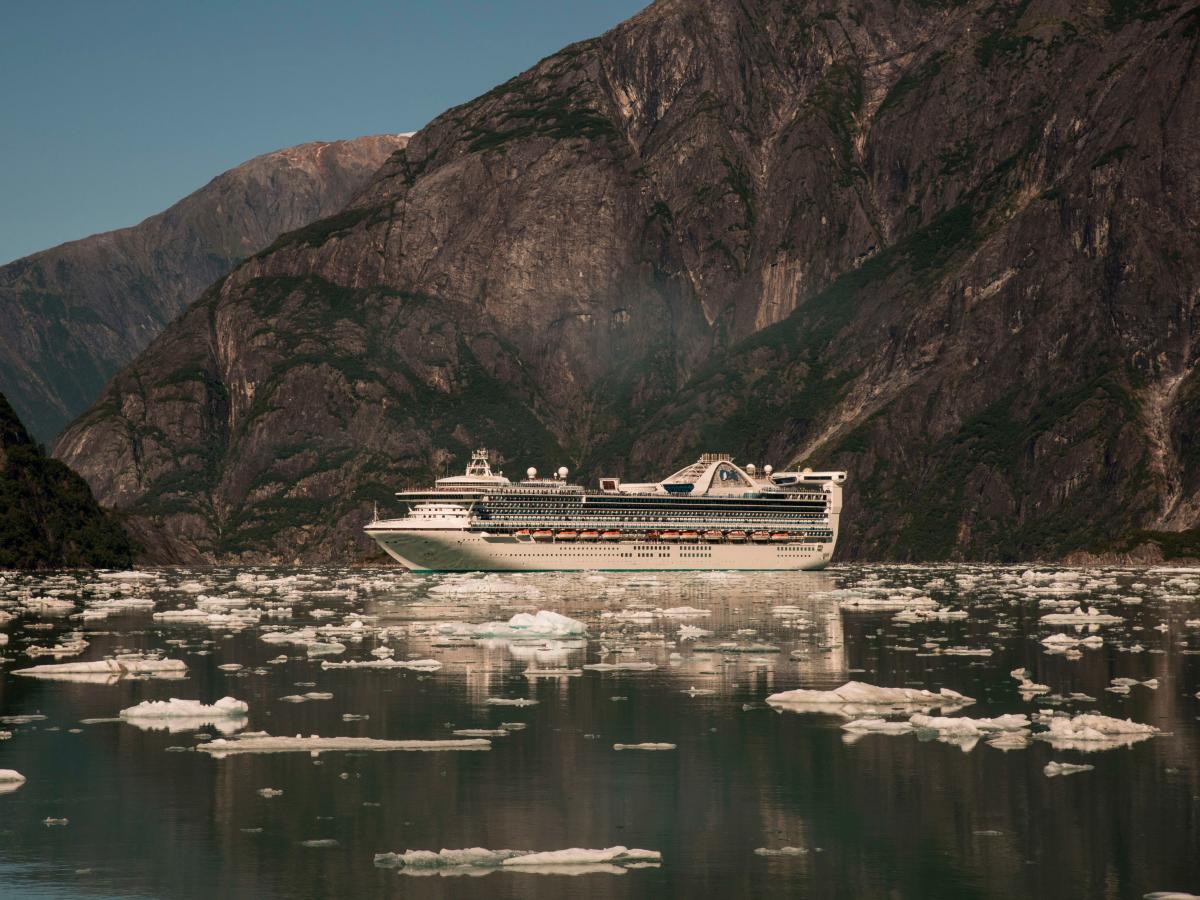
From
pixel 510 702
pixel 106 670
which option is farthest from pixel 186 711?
pixel 106 670

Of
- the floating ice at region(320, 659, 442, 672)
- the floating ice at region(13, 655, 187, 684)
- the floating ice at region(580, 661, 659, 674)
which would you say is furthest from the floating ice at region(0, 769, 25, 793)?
the floating ice at region(580, 661, 659, 674)

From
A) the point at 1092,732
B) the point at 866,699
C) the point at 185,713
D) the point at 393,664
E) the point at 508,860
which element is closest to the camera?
the point at 508,860

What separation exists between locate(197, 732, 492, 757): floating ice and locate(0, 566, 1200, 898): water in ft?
2.36

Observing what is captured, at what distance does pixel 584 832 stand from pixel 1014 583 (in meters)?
127

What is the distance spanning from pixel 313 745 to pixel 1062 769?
20457mm

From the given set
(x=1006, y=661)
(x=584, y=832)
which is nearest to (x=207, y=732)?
(x=584, y=832)

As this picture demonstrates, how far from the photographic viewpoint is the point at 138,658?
67812mm

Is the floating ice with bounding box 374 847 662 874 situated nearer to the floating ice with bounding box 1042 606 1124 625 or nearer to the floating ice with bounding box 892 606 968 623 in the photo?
the floating ice with bounding box 1042 606 1124 625

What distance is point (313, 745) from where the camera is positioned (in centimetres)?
4450

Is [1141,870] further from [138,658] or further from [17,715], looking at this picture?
[138,658]

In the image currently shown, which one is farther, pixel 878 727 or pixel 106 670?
pixel 106 670

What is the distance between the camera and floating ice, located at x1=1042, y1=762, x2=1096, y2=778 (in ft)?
132

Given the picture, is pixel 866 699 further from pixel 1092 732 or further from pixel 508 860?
pixel 508 860

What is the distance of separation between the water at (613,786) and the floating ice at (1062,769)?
1.14 feet
